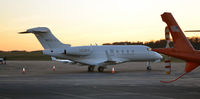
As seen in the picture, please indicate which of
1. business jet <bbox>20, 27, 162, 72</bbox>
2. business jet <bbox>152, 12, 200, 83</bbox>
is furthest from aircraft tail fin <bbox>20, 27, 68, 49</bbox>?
business jet <bbox>152, 12, 200, 83</bbox>

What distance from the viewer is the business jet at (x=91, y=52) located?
118 ft

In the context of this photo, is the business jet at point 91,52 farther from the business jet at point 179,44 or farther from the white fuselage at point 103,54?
the business jet at point 179,44

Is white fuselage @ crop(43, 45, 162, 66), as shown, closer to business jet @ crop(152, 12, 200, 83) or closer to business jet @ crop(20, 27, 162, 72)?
business jet @ crop(20, 27, 162, 72)

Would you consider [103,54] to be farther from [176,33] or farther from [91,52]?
[176,33]

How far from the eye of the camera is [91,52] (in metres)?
38.1

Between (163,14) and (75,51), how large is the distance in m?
20.3

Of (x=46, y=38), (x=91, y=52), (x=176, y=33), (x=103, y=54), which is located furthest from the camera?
(x=103, y=54)

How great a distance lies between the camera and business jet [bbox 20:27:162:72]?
118ft

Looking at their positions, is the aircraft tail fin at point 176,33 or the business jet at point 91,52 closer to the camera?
the aircraft tail fin at point 176,33

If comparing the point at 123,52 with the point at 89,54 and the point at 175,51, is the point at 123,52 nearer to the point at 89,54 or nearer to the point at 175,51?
the point at 89,54

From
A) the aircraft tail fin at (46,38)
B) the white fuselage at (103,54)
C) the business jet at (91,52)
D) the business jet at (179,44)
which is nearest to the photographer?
the business jet at (179,44)

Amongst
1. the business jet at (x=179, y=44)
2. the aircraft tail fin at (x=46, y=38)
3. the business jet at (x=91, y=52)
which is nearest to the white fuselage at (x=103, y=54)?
the business jet at (x=91, y=52)

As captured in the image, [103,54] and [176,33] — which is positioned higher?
[176,33]

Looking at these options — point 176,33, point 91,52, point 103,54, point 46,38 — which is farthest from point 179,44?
point 103,54
